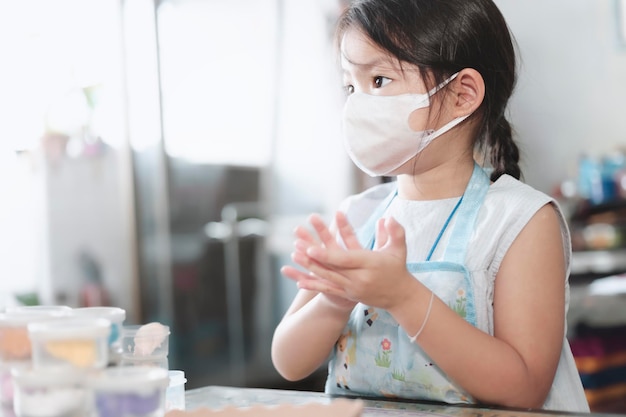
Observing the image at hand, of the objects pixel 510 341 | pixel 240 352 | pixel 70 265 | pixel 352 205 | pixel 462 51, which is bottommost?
pixel 240 352

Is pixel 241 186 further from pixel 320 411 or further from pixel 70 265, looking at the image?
pixel 320 411

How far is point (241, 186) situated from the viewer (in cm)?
375

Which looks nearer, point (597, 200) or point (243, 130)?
point (597, 200)

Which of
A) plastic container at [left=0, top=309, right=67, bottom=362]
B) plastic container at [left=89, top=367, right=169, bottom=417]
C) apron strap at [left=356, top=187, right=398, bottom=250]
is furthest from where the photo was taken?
apron strap at [left=356, top=187, right=398, bottom=250]

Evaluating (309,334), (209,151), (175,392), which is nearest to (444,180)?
(309,334)

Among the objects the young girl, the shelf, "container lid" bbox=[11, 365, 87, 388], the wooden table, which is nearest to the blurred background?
the shelf

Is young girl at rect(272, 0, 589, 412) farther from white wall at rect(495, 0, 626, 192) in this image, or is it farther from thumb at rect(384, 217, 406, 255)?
white wall at rect(495, 0, 626, 192)

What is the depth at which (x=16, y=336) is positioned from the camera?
79 centimetres

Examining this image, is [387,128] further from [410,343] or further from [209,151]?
[209,151]

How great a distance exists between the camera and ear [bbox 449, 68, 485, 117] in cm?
117

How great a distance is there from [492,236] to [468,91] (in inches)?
9.1

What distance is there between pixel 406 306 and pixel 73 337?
397mm

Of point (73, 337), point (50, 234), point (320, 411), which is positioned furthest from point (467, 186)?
point (50, 234)

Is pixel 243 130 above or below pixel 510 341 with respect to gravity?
above
